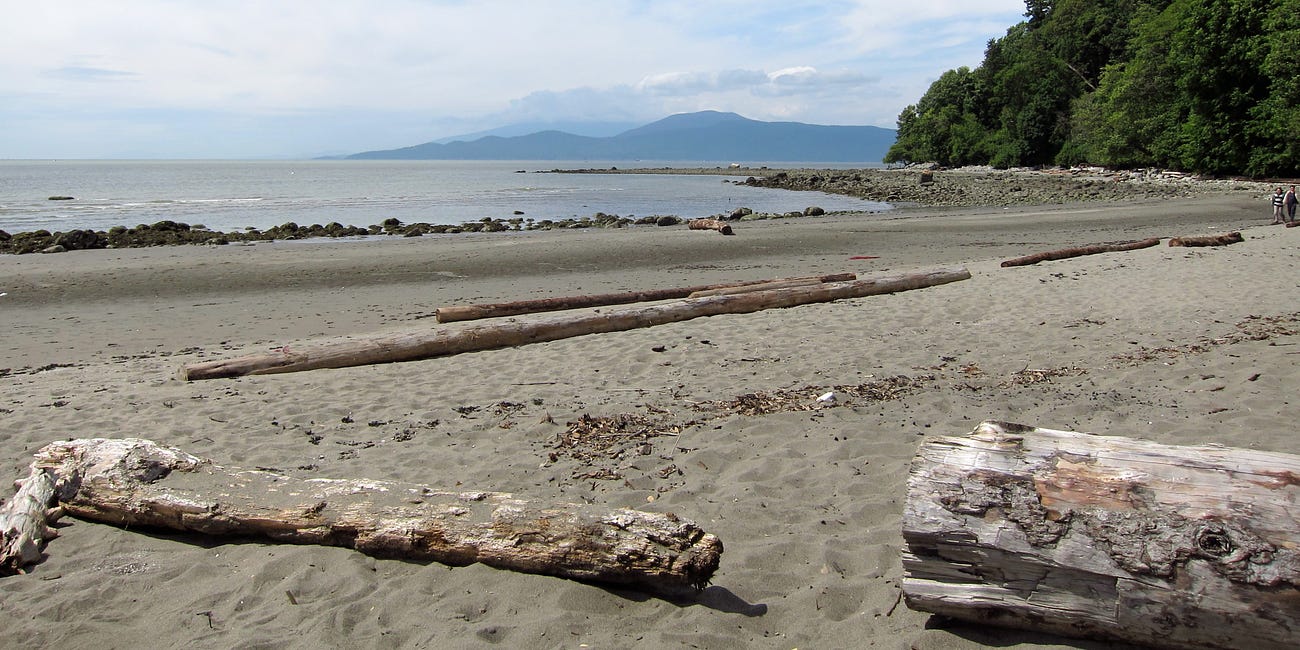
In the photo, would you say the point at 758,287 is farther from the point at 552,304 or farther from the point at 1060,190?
the point at 1060,190

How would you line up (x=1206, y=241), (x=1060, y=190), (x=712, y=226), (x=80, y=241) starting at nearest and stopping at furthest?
(x=1206, y=241) → (x=80, y=241) → (x=712, y=226) → (x=1060, y=190)

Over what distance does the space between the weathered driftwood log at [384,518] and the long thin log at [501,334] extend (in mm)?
2908

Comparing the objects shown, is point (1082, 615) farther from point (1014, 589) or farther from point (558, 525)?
point (558, 525)

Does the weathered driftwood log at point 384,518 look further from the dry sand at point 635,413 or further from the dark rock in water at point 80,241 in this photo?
the dark rock in water at point 80,241

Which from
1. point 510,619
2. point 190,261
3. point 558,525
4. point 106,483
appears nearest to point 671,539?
point 558,525

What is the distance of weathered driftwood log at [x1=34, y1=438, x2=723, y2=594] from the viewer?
3.36m

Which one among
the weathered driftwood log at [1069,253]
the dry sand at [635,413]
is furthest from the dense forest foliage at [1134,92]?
the dry sand at [635,413]

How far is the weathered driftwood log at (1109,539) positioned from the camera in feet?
8.41

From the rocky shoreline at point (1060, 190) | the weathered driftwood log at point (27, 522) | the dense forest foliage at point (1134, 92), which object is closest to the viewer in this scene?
the weathered driftwood log at point (27, 522)

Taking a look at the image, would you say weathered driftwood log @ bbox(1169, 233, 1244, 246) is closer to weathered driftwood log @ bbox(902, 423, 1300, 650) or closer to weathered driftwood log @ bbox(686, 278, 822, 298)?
weathered driftwood log @ bbox(686, 278, 822, 298)

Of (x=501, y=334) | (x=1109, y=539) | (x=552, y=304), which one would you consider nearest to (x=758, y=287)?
(x=552, y=304)

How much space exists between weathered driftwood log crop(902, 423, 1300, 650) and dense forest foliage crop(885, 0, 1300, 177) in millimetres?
41583

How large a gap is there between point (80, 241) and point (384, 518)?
22495mm

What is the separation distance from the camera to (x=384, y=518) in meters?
3.78
